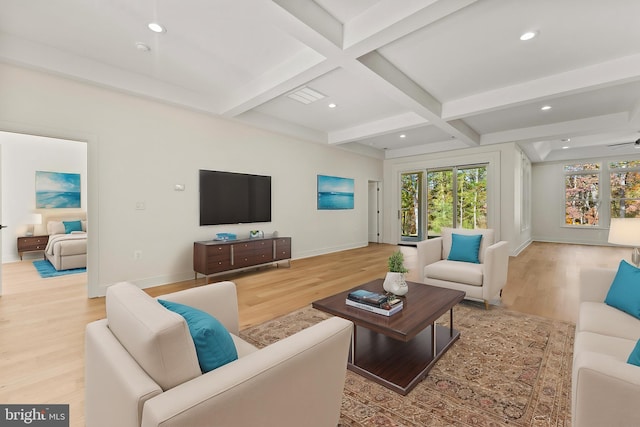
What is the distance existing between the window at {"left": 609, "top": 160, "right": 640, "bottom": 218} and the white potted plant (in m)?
8.98

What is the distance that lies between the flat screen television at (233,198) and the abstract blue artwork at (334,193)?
61.9 inches

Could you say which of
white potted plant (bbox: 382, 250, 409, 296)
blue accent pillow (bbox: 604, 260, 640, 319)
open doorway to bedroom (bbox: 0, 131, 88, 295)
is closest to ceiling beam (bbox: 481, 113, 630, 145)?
blue accent pillow (bbox: 604, 260, 640, 319)

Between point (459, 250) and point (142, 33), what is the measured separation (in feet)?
14.1

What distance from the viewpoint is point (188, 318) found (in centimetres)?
114

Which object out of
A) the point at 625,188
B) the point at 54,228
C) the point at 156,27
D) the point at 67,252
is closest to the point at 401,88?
the point at 156,27

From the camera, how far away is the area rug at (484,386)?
1588 millimetres

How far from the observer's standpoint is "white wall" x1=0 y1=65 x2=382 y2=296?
3279mm

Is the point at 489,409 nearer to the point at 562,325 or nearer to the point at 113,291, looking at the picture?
the point at 562,325

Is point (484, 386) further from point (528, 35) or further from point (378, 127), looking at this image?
point (378, 127)

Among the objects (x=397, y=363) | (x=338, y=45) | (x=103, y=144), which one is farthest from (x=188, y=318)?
(x=103, y=144)

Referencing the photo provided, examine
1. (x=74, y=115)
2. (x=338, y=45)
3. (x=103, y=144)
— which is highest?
(x=338, y=45)

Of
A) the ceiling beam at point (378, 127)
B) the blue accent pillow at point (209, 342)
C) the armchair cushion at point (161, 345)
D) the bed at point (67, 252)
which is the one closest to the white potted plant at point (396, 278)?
the blue accent pillow at point (209, 342)

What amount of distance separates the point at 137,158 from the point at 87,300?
189 cm

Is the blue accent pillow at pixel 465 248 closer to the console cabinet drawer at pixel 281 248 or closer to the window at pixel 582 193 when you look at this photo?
the console cabinet drawer at pixel 281 248
